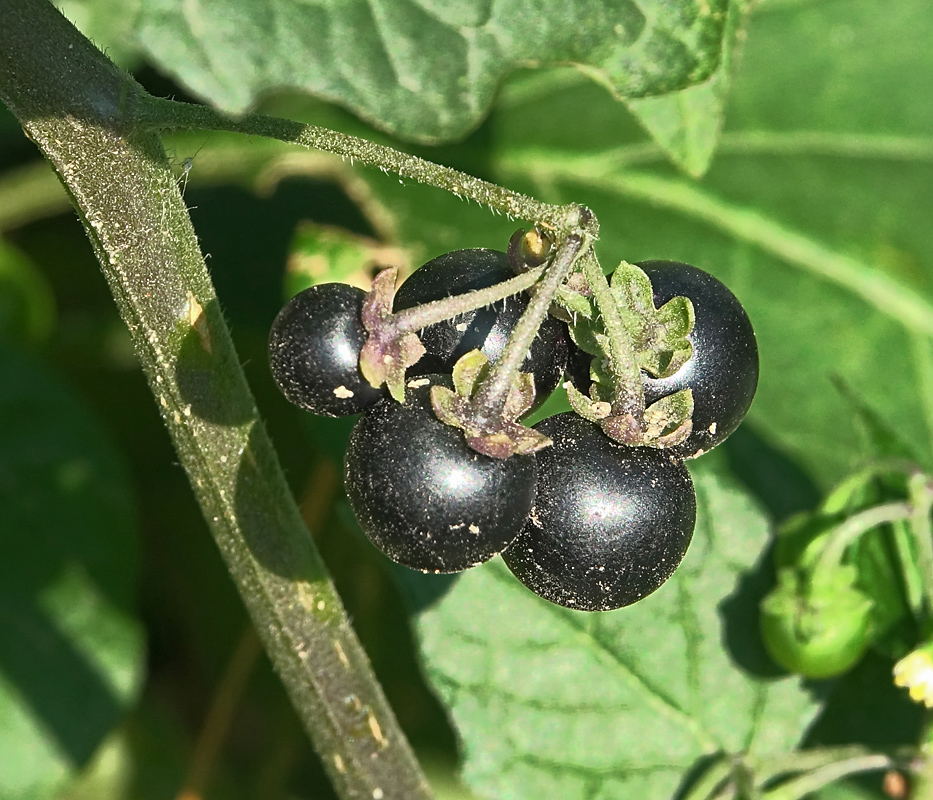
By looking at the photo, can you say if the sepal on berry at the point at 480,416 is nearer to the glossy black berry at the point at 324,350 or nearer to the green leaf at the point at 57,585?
the glossy black berry at the point at 324,350

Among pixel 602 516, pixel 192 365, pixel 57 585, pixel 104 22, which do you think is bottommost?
pixel 57 585

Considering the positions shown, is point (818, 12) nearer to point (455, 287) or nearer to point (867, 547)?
point (867, 547)

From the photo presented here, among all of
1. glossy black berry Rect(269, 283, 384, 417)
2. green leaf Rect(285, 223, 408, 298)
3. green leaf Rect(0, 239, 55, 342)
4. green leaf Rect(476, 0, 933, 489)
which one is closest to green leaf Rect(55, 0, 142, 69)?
green leaf Rect(0, 239, 55, 342)

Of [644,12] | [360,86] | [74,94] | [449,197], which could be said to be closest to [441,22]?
[360,86]

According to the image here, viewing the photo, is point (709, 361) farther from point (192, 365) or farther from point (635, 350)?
point (192, 365)

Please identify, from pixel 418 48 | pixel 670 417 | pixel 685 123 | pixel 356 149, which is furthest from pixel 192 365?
pixel 685 123

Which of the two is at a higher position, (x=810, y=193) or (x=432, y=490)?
(x=432, y=490)
